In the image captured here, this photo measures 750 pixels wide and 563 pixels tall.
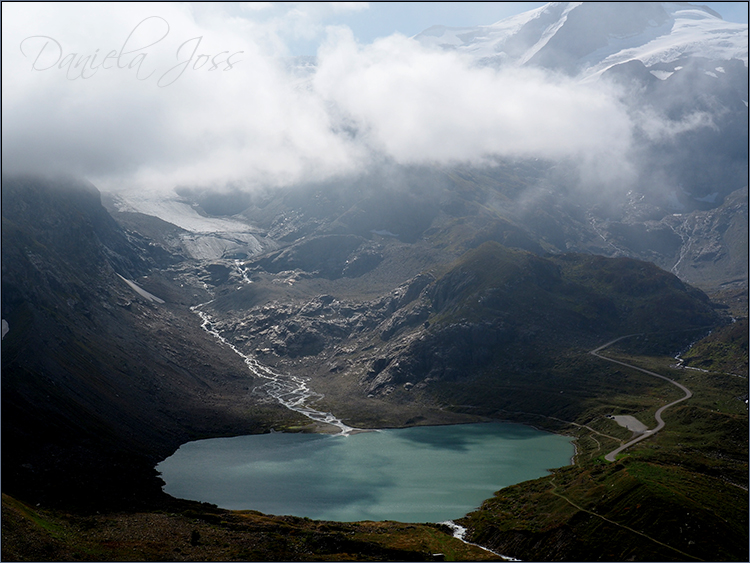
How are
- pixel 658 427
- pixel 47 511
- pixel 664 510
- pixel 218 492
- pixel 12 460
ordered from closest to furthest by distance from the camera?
pixel 664 510 < pixel 47 511 < pixel 12 460 < pixel 218 492 < pixel 658 427

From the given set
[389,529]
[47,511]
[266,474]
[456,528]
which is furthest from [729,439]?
[47,511]

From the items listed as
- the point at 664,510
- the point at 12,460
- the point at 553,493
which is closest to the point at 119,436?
the point at 12,460

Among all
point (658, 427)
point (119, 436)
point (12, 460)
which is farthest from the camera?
point (119, 436)

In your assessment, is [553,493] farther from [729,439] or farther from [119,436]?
[119,436]

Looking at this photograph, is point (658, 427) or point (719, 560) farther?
point (658, 427)

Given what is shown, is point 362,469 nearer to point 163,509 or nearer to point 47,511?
point 163,509

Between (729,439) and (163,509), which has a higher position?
(729,439)

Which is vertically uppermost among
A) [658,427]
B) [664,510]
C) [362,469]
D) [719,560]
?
[658,427]

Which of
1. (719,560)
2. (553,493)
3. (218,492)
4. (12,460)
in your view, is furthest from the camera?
(218,492)

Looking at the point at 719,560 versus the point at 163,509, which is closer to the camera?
the point at 719,560
